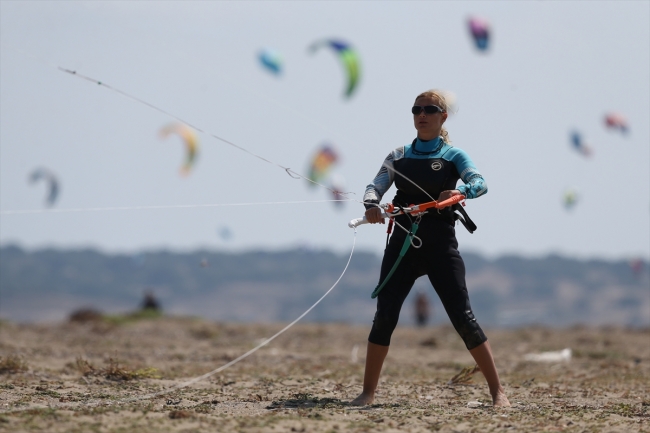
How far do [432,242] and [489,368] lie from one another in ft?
3.16

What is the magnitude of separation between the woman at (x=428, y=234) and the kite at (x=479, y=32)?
1701 cm

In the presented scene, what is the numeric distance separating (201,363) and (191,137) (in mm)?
19757

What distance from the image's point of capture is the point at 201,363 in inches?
502

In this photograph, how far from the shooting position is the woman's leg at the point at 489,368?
7.14m

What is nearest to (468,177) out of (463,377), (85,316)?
(463,377)

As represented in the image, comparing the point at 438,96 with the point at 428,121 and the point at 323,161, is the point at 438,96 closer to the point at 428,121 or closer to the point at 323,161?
the point at 428,121

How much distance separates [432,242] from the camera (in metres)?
7.10

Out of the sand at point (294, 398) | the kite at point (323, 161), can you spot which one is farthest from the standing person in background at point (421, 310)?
the sand at point (294, 398)

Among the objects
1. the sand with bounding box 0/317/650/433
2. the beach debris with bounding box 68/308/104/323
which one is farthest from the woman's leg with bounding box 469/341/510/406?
the beach debris with bounding box 68/308/104/323

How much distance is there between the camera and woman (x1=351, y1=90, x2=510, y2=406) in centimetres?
709

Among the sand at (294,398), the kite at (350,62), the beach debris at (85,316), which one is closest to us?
the sand at (294,398)

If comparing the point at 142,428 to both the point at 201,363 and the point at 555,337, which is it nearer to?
the point at 201,363

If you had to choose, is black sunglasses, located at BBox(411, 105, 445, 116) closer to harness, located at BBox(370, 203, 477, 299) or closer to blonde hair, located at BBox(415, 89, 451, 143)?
blonde hair, located at BBox(415, 89, 451, 143)

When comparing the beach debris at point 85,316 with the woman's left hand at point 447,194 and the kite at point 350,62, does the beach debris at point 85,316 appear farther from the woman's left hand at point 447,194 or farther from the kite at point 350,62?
the woman's left hand at point 447,194
